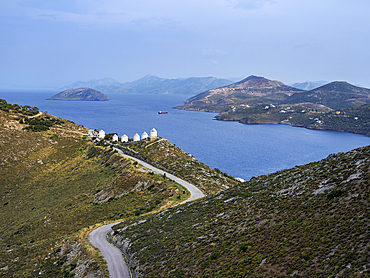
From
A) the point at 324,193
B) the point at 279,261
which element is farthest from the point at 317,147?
the point at 279,261

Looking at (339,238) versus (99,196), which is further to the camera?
(99,196)

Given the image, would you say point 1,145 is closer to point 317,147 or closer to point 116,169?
point 116,169

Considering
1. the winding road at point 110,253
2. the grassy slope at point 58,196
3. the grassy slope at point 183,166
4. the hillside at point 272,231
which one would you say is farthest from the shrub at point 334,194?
the grassy slope at point 183,166

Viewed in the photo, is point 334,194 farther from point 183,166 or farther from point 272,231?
point 183,166

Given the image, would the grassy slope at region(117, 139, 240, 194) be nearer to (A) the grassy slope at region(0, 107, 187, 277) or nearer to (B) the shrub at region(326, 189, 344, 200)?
(A) the grassy slope at region(0, 107, 187, 277)

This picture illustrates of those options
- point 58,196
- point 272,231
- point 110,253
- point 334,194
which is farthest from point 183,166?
point 334,194

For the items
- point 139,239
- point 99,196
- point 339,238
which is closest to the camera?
point 339,238

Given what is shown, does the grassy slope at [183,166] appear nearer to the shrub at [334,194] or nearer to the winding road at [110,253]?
the winding road at [110,253]
